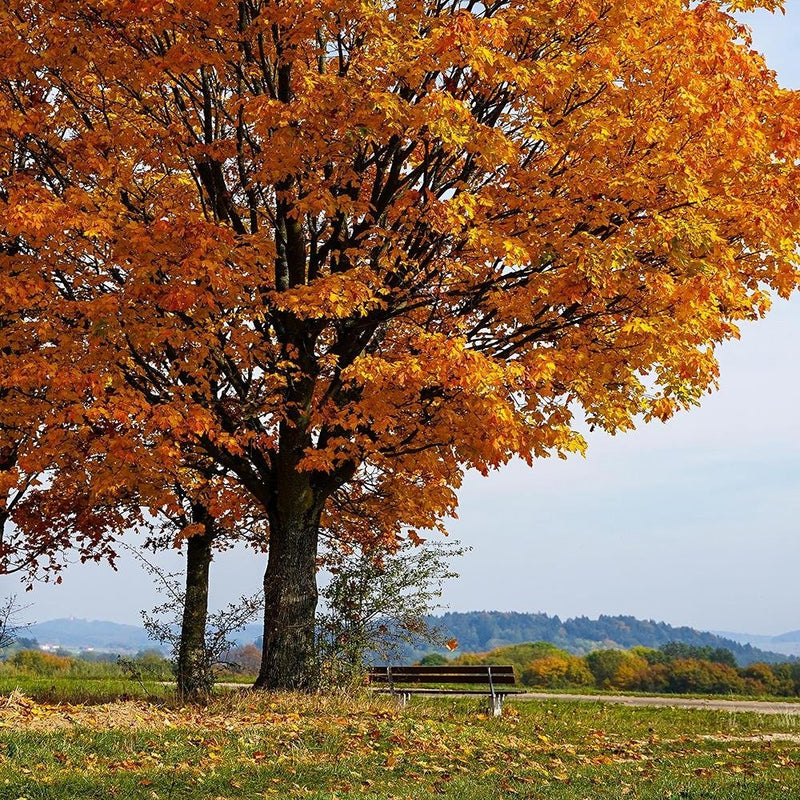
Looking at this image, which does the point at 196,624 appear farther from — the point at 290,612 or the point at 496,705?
the point at 496,705

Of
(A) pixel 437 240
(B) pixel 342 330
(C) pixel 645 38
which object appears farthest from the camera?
(B) pixel 342 330

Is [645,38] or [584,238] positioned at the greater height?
[645,38]

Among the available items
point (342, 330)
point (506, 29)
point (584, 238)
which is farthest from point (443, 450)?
point (506, 29)

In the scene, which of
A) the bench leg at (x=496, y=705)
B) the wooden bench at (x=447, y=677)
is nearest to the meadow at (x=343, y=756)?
the bench leg at (x=496, y=705)

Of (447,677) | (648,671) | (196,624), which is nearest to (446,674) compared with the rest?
(447,677)

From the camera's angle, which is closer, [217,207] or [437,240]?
[437,240]

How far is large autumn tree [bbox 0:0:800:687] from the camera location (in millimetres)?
11461

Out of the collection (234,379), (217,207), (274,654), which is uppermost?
(217,207)

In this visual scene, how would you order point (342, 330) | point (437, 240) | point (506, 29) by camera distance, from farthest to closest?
1. point (342, 330)
2. point (437, 240)
3. point (506, 29)

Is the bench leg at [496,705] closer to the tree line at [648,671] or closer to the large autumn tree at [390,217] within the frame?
the large autumn tree at [390,217]

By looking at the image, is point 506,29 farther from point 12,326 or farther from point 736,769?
point 736,769

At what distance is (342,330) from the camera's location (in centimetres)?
1392

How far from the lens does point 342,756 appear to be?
9914 millimetres

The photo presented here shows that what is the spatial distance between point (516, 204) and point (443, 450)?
4279mm
